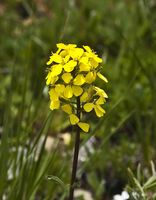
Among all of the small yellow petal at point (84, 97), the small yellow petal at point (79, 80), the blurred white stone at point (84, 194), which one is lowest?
the blurred white stone at point (84, 194)

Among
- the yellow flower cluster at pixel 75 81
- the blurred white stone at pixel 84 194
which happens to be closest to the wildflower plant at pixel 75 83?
the yellow flower cluster at pixel 75 81

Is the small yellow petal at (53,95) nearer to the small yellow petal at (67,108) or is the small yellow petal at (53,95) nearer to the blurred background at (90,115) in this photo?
the small yellow petal at (67,108)

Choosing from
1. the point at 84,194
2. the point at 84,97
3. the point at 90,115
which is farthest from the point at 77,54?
the point at 84,194

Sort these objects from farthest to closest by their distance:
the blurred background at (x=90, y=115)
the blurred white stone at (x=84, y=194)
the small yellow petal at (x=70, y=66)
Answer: the blurred white stone at (x=84, y=194) < the blurred background at (x=90, y=115) < the small yellow petal at (x=70, y=66)

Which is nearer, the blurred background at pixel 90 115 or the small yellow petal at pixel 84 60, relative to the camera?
the small yellow petal at pixel 84 60

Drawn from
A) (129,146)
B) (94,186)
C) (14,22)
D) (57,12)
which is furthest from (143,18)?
(94,186)

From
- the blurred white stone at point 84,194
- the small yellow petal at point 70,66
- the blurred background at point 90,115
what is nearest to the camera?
the small yellow petal at point 70,66

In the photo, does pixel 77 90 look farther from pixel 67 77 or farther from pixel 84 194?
pixel 84 194
